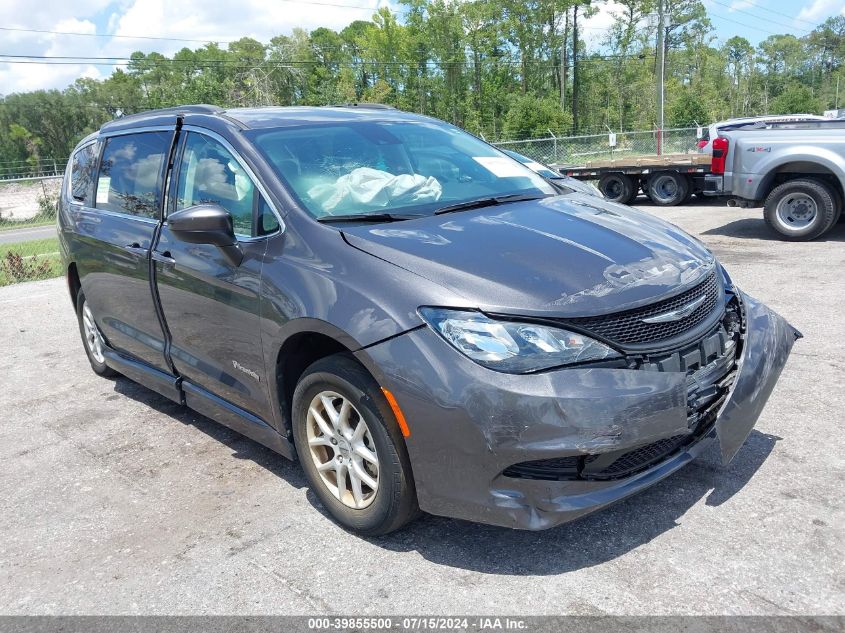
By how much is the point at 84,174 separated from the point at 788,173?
8.75m

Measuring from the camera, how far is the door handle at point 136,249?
13.8 feet

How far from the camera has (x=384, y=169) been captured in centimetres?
381

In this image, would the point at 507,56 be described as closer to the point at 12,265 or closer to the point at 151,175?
the point at 12,265

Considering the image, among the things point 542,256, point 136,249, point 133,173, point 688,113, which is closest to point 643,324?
point 542,256

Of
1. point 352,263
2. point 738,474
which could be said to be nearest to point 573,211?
point 352,263

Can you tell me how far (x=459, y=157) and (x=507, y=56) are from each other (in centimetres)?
6883

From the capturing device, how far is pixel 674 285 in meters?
2.96

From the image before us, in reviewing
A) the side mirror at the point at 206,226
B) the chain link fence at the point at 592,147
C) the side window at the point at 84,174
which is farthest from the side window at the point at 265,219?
the chain link fence at the point at 592,147

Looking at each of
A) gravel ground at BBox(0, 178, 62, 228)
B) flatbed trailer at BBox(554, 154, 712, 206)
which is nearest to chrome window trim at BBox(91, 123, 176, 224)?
flatbed trailer at BBox(554, 154, 712, 206)

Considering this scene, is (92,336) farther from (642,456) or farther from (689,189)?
(689,189)

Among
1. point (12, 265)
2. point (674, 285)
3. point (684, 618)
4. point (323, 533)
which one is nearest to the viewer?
point (684, 618)

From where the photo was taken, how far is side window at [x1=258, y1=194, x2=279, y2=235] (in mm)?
3393

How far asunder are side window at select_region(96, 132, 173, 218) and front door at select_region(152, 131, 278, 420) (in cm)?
24

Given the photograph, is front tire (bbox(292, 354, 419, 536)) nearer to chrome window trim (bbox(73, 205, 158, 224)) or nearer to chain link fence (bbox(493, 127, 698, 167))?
chrome window trim (bbox(73, 205, 158, 224))
